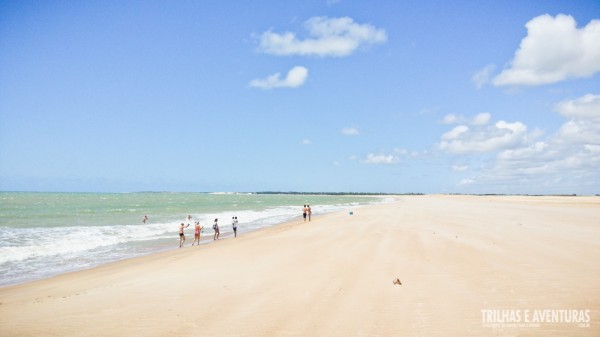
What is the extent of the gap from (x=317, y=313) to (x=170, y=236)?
22.9 m

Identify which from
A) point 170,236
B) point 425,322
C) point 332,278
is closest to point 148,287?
point 332,278

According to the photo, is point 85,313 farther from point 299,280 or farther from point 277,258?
point 277,258

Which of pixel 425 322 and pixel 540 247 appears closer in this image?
pixel 425 322

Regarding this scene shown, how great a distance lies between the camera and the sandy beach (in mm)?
6395

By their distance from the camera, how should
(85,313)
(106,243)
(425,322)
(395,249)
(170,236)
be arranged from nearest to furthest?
(425,322)
(85,313)
(395,249)
(106,243)
(170,236)

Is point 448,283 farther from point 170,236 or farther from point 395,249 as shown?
point 170,236

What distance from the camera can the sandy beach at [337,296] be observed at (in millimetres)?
6395

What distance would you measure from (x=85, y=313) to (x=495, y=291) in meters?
9.31

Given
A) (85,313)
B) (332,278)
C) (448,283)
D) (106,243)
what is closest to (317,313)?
(332,278)

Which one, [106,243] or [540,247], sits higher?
[540,247]

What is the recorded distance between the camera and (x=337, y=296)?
7.96m

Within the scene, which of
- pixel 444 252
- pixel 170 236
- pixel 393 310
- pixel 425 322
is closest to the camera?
pixel 425 322

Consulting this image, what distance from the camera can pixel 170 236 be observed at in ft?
89.1

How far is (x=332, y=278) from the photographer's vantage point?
31.3 ft
